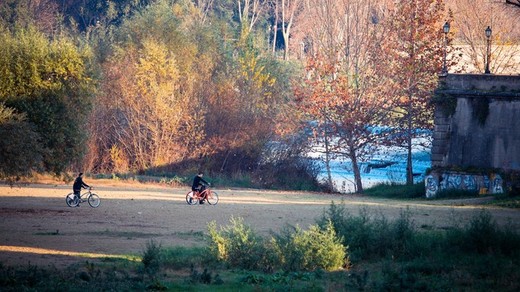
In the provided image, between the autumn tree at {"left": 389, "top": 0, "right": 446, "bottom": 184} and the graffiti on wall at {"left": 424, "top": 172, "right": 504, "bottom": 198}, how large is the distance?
7.82m

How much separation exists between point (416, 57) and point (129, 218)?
27.2m

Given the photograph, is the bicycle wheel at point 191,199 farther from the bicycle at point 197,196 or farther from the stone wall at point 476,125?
the stone wall at point 476,125

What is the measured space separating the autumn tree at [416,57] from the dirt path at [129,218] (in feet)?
38.4

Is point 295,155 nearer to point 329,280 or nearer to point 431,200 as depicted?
point 431,200

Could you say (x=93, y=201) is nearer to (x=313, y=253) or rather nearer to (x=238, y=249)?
(x=238, y=249)

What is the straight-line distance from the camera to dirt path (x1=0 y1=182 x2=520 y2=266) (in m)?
20.8

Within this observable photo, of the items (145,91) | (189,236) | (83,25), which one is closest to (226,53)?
(145,91)

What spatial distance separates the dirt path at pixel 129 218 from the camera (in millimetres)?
20781

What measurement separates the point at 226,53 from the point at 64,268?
4862cm

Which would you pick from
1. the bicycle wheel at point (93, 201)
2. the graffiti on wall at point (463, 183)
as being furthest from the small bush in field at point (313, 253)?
the graffiti on wall at point (463, 183)

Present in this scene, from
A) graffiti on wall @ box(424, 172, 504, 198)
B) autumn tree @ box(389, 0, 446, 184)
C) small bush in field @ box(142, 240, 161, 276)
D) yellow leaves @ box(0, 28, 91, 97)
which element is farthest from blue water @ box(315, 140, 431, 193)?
small bush in field @ box(142, 240, 161, 276)

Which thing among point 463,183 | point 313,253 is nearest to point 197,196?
point 463,183

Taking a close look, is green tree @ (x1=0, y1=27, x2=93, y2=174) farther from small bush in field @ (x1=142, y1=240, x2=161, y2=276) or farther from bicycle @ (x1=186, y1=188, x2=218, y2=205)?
small bush in field @ (x1=142, y1=240, x2=161, y2=276)

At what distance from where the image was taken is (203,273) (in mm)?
15922
